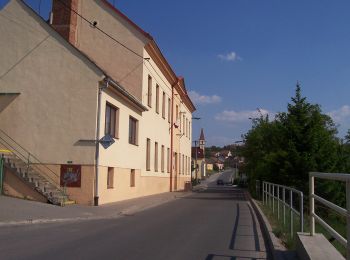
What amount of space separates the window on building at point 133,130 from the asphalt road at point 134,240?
42.2ft

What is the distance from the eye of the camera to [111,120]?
2442cm

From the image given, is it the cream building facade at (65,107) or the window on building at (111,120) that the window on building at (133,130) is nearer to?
the cream building facade at (65,107)

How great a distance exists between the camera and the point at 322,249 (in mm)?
6828

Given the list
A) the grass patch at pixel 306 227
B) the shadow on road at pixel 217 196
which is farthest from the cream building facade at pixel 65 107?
the grass patch at pixel 306 227

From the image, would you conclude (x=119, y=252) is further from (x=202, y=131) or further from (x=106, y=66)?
(x=202, y=131)

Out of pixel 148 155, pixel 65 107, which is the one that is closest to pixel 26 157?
pixel 65 107

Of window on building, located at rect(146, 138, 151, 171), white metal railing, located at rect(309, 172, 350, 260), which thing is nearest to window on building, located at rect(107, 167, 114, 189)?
window on building, located at rect(146, 138, 151, 171)

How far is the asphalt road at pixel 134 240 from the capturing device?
9.13 metres

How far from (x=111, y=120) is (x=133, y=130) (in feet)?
15.8

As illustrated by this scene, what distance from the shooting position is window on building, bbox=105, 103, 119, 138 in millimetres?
23594

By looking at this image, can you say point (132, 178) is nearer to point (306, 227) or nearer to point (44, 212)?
point (44, 212)

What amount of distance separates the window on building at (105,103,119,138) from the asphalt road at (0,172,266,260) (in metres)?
8.42

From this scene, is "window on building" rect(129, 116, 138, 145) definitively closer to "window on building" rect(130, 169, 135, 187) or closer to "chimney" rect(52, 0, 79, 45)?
"window on building" rect(130, 169, 135, 187)

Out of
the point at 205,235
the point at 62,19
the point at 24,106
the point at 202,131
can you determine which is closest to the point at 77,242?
the point at 205,235
